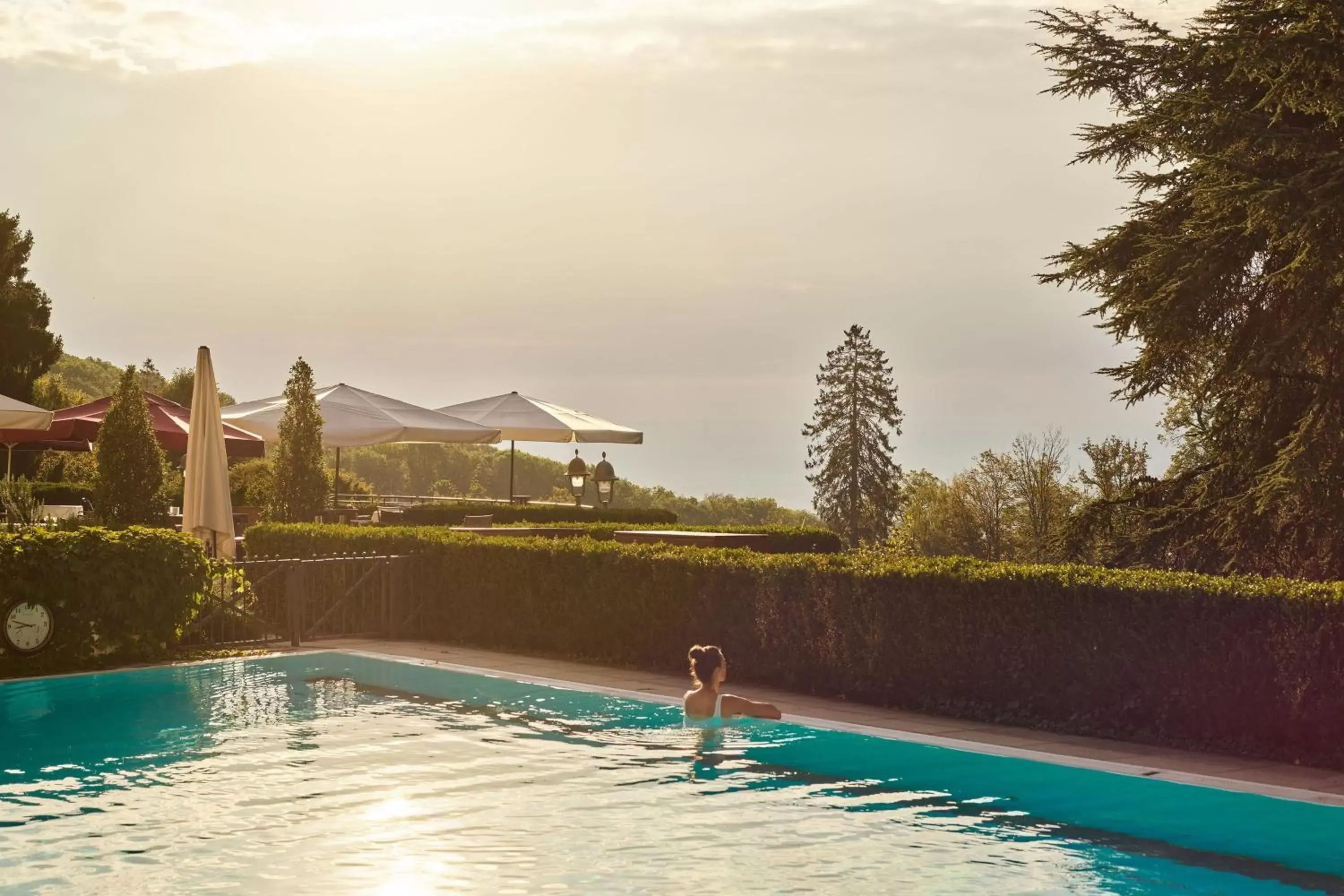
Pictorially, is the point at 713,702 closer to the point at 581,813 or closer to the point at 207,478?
the point at 581,813

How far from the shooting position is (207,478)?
17.9 m

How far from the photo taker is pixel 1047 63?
22703 mm

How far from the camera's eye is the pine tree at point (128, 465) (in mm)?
20906

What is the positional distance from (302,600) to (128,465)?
5.80m

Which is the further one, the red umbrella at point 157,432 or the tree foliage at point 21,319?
the tree foliage at point 21,319

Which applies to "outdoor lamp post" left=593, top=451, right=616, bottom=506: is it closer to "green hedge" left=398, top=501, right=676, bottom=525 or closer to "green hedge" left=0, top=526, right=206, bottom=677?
"green hedge" left=398, top=501, right=676, bottom=525

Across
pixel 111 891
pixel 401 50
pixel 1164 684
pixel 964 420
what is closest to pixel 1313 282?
pixel 1164 684

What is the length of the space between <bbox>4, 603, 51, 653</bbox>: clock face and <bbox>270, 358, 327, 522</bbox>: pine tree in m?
7.59

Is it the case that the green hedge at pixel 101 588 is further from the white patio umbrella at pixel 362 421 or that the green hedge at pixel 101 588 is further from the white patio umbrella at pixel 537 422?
the white patio umbrella at pixel 537 422

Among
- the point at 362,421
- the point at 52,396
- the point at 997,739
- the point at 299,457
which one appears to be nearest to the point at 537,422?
the point at 362,421

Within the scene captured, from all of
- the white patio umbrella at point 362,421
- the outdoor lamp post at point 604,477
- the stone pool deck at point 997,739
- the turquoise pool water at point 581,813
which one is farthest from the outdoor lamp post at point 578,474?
the turquoise pool water at point 581,813

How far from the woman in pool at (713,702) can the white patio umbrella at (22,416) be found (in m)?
13.3

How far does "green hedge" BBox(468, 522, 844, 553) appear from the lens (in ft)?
76.8

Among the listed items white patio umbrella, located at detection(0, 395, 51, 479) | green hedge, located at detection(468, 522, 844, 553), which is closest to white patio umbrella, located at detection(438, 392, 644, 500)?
green hedge, located at detection(468, 522, 844, 553)
